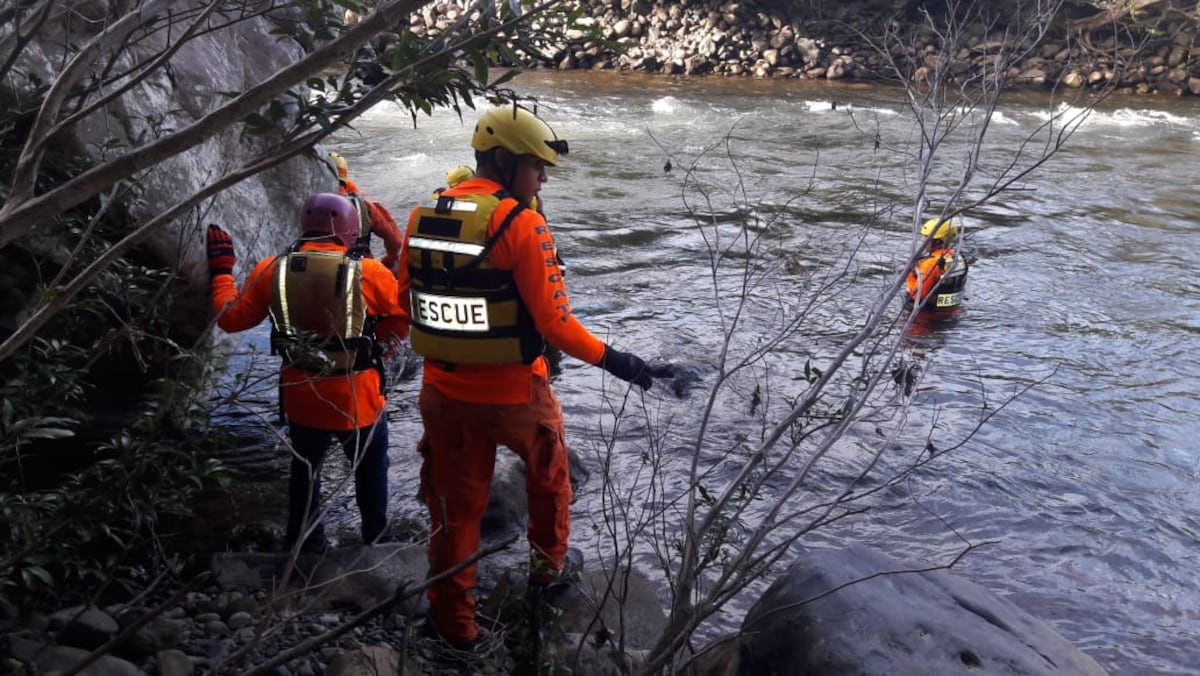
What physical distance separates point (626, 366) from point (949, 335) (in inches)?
198

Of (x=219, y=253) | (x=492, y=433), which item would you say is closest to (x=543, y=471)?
(x=492, y=433)

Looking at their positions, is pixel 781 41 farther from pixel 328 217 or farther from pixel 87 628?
pixel 87 628

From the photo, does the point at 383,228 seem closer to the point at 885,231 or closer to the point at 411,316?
the point at 411,316

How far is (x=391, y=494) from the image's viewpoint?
5062mm

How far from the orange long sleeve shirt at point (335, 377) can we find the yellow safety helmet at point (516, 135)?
2.61 ft

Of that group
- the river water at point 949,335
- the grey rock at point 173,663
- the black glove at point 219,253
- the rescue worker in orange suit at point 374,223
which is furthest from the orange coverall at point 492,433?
the rescue worker in orange suit at point 374,223

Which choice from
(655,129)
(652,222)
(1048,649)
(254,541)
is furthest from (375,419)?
(655,129)

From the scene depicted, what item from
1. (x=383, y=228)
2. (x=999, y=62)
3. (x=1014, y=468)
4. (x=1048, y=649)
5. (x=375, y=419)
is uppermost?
(x=999, y=62)

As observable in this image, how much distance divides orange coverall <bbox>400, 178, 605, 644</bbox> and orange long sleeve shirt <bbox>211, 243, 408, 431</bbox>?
0.26 metres

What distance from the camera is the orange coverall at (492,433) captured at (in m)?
3.44

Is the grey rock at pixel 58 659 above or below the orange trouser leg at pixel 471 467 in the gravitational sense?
below

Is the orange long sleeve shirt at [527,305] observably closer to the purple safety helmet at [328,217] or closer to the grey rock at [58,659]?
the purple safety helmet at [328,217]

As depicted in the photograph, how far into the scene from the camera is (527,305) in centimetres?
346

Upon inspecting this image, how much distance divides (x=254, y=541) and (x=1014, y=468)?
167 inches
